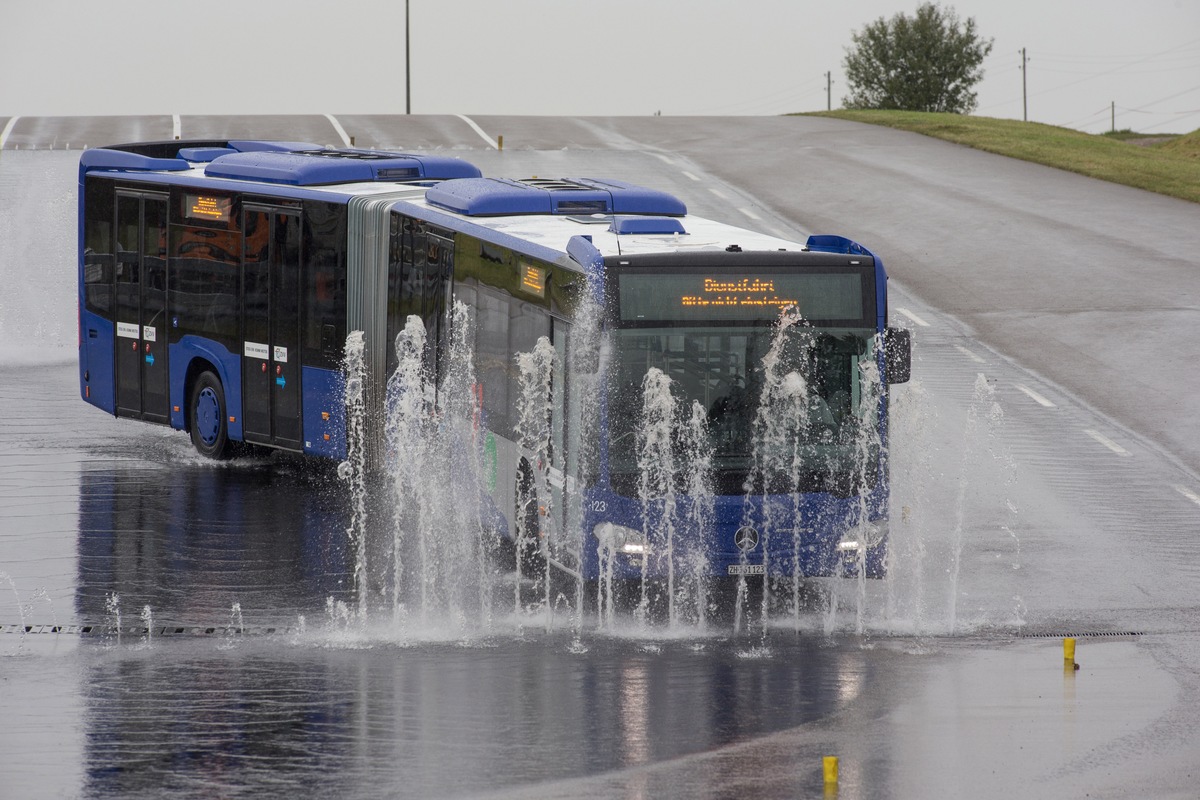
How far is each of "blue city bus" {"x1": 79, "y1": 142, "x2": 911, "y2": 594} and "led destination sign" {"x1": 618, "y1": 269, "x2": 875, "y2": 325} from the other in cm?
1

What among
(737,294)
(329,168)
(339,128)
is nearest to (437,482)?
(329,168)

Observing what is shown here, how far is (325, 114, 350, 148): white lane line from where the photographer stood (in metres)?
47.2

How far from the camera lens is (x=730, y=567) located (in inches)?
504

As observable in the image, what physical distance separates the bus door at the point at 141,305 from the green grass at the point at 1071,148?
27357 mm

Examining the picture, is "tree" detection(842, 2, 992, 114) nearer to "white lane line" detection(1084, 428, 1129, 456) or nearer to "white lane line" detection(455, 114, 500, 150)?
"white lane line" detection(455, 114, 500, 150)

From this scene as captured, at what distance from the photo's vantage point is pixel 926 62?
3836 inches

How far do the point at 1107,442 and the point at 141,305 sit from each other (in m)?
10.8

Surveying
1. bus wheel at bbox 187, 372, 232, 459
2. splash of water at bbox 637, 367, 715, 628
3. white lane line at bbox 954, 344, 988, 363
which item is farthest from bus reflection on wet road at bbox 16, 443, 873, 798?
white lane line at bbox 954, 344, 988, 363

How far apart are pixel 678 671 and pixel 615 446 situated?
6.22 ft

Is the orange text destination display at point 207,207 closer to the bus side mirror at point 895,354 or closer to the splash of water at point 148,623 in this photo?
the splash of water at point 148,623

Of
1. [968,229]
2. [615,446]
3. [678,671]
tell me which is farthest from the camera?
[968,229]

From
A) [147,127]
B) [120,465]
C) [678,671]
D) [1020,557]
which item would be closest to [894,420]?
[1020,557]

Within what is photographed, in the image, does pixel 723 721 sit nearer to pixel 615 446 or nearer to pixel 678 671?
pixel 678 671

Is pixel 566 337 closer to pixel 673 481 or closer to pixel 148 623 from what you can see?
pixel 673 481
